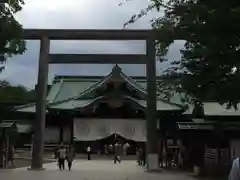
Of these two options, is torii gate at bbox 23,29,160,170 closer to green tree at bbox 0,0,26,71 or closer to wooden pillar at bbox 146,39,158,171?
wooden pillar at bbox 146,39,158,171

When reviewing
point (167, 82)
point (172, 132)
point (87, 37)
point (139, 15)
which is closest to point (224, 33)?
point (139, 15)

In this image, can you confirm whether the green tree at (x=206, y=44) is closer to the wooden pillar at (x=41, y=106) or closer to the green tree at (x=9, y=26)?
the green tree at (x=9, y=26)

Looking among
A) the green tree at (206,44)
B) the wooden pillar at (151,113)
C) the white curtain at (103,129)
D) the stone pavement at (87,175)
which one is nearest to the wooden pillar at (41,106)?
the stone pavement at (87,175)

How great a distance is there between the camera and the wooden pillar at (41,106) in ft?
72.3

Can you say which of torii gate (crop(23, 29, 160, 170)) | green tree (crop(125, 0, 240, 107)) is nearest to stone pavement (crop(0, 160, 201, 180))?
torii gate (crop(23, 29, 160, 170))

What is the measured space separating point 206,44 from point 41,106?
41.5 feet

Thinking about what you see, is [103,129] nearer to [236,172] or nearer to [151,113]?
[151,113]

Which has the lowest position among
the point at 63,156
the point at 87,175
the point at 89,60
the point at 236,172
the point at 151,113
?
the point at 87,175

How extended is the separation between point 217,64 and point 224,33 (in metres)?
1.35

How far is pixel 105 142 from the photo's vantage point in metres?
38.2

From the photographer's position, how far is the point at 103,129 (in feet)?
120

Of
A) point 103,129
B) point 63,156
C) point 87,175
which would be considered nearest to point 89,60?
point 63,156

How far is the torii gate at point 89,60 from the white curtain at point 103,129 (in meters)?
14.1

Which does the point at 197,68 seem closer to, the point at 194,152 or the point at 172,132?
the point at 194,152
